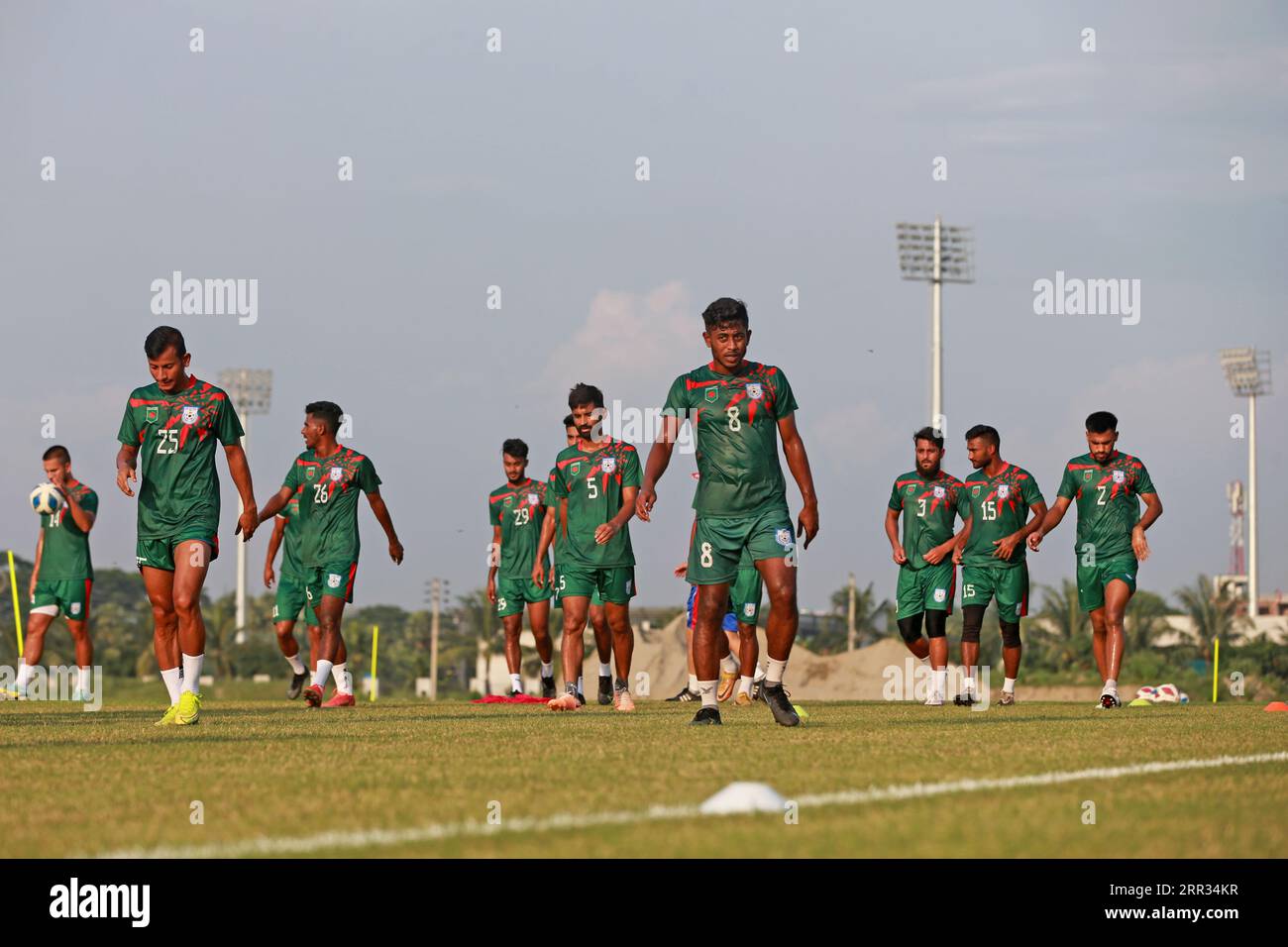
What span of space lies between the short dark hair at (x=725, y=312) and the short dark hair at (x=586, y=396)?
4.35 meters

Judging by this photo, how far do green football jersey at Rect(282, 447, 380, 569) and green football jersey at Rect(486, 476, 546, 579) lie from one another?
4.39 m

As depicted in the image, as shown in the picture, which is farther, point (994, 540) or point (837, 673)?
point (837, 673)

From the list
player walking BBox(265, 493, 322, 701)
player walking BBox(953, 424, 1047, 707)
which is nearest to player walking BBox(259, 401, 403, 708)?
player walking BBox(265, 493, 322, 701)

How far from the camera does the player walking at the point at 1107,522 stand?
15734 mm

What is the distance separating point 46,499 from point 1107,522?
37.2 ft

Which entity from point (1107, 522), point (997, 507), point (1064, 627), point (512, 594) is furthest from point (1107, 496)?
point (1064, 627)

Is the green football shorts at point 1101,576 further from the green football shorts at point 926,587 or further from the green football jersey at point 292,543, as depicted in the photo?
the green football jersey at point 292,543

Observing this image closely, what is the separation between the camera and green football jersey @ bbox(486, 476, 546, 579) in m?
19.6

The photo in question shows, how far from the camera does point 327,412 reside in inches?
609

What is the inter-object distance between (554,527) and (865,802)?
35.9ft

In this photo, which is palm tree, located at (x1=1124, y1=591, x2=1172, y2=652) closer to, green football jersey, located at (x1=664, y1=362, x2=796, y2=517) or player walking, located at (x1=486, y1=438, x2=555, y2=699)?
player walking, located at (x1=486, y1=438, x2=555, y2=699)

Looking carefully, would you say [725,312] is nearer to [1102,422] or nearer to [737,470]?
[737,470]
